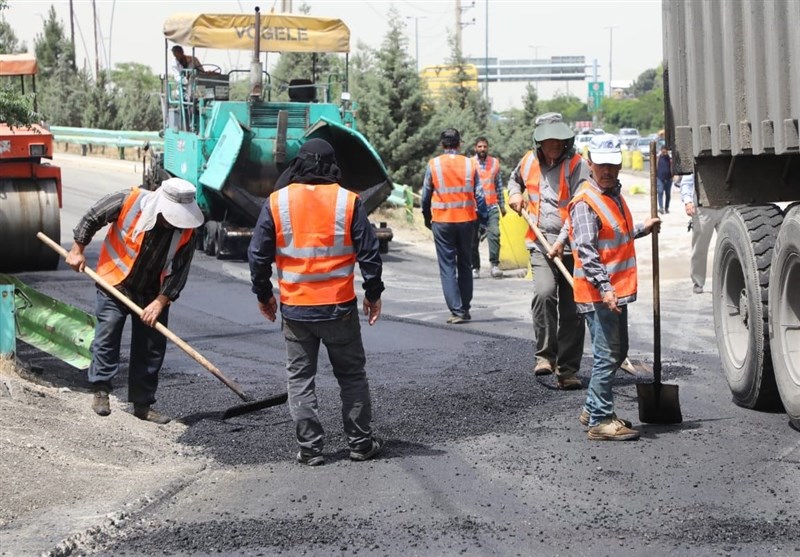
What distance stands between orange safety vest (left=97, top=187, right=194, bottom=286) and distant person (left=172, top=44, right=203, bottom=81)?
10.1 meters

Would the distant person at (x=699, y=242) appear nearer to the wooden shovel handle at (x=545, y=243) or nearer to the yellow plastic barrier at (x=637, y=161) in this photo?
the wooden shovel handle at (x=545, y=243)

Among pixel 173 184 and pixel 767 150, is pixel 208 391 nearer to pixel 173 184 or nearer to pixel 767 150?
pixel 173 184

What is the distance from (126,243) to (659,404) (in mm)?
3214

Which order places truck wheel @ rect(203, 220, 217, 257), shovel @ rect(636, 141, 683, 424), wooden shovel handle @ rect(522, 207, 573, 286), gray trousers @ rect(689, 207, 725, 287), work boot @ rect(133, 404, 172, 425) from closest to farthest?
shovel @ rect(636, 141, 683, 424) → work boot @ rect(133, 404, 172, 425) → wooden shovel handle @ rect(522, 207, 573, 286) → gray trousers @ rect(689, 207, 725, 287) → truck wheel @ rect(203, 220, 217, 257)

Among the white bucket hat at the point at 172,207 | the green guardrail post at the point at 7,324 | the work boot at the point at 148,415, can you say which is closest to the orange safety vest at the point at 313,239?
the white bucket hat at the point at 172,207

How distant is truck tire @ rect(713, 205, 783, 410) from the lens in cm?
708

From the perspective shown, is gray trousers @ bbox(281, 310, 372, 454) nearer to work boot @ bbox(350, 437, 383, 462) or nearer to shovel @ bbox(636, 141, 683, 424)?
work boot @ bbox(350, 437, 383, 462)

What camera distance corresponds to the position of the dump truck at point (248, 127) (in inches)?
647

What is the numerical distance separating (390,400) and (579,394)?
1.20m

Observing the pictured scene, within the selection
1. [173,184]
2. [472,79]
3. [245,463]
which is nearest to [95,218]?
[173,184]

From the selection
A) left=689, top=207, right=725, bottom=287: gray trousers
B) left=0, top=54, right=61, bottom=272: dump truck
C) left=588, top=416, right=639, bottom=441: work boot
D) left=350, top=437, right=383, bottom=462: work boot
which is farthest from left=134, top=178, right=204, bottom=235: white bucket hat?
left=689, top=207, right=725, bottom=287: gray trousers

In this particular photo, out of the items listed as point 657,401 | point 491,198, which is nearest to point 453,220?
point 491,198

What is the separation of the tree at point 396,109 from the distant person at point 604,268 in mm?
19409

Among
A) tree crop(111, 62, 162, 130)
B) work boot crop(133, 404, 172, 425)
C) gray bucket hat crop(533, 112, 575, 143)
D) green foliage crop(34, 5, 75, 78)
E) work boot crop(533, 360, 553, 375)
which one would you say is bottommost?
work boot crop(133, 404, 172, 425)
